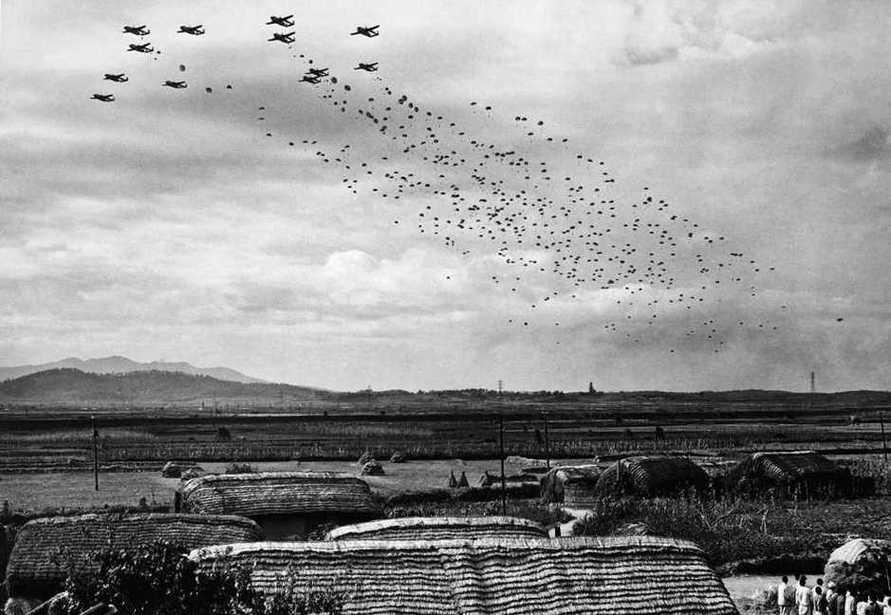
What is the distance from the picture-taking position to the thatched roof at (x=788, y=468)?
34.7 m

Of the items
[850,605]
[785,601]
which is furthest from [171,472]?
[850,605]

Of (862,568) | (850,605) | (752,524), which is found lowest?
(752,524)

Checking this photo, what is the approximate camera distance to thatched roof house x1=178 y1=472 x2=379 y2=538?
79.1ft

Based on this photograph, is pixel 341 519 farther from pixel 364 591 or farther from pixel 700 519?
pixel 364 591

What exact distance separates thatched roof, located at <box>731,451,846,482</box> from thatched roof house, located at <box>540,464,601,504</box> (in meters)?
5.26

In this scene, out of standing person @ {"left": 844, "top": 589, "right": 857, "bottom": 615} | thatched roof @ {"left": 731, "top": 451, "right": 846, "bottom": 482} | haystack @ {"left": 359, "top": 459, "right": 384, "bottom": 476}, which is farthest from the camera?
haystack @ {"left": 359, "top": 459, "right": 384, "bottom": 476}

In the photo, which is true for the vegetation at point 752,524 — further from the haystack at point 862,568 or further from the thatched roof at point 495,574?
the thatched roof at point 495,574

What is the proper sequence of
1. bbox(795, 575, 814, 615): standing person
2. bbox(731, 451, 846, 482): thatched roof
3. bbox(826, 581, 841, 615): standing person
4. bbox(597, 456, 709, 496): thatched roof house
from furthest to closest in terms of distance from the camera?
bbox(731, 451, 846, 482): thatched roof, bbox(597, 456, 709, 496): thatched roof house, bbox(795, 575, 814, 615): standing person, bbox(826, 581, 841, 615): standing person

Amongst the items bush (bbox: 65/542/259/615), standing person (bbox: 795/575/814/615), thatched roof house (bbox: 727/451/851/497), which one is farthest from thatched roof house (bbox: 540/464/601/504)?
bush (bbox: 65/542/259/615)

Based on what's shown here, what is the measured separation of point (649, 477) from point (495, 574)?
20.3 m

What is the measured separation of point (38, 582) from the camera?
18875 millimetres

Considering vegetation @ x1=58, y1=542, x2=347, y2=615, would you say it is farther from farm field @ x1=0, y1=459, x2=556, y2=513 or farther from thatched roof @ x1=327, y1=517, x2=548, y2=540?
farm field @ x1=0, y1=459, x2=556, y2=513

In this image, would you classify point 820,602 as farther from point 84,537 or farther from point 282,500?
point 84,537

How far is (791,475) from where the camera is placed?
3466cm
